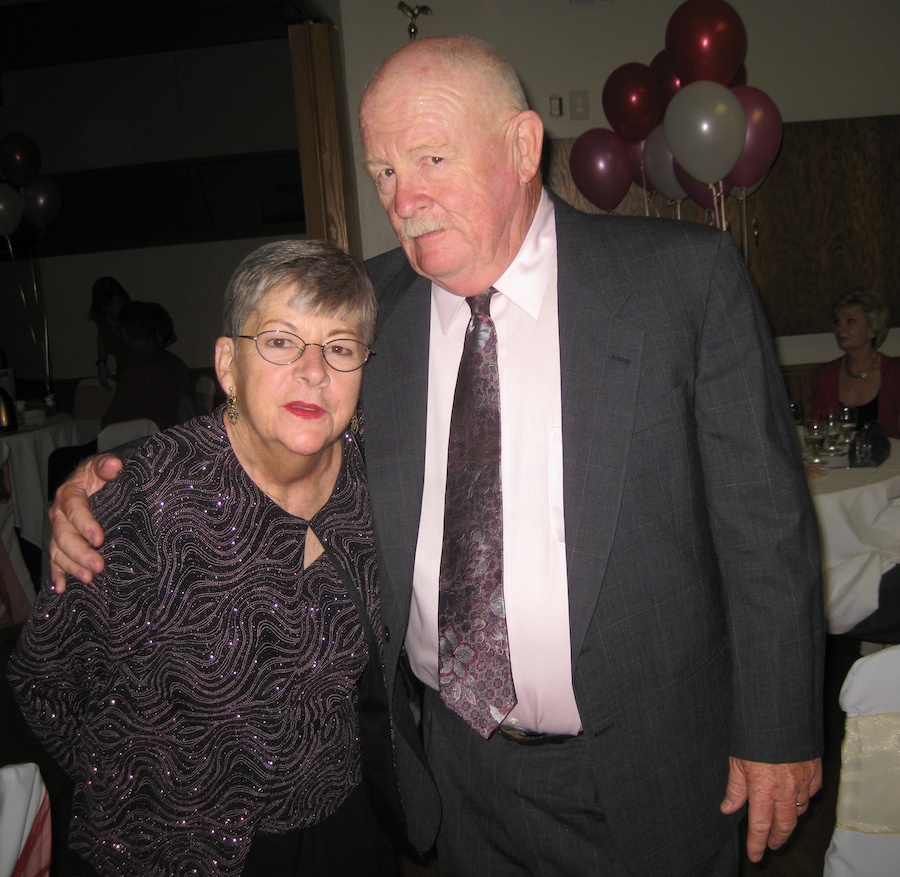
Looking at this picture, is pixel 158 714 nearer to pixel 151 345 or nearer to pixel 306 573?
pixel 306 573

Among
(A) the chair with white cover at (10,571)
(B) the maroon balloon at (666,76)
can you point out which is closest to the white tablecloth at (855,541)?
(B) the maroon balloon at (666,76)

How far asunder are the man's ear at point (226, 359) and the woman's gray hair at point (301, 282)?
0.02 metres

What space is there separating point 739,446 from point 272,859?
1071 mm

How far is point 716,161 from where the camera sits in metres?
3.97

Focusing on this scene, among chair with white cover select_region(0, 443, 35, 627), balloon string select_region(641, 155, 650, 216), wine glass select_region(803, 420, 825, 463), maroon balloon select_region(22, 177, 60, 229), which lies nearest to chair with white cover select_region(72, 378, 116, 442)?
maroon balloon select_region(22, 177, 60, 229)

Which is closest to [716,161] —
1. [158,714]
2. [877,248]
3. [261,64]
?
[877,248]

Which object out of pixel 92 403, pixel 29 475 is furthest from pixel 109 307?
pixel 29 475

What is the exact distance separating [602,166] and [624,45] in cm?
113

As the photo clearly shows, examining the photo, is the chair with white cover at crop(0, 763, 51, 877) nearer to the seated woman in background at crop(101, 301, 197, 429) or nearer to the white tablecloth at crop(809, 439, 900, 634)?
the white tablecloth at crop(809, 439, 900, 634)

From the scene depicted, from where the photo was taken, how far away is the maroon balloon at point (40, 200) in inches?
276

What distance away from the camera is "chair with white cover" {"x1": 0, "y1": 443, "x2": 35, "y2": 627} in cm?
438

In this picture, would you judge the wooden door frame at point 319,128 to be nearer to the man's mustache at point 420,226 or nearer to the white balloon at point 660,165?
the white balloon at point 660,165

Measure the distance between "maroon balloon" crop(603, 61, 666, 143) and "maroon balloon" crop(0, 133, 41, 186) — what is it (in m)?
5.26

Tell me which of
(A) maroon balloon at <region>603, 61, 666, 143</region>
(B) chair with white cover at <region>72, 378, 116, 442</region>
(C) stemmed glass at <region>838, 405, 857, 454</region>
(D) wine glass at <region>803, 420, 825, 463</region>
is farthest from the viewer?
(B) chair with white cover at <region>72, 378, 116, 442</region>
